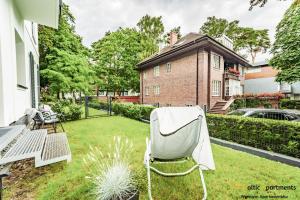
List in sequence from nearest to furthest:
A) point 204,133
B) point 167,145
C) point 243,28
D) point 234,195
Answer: point 167,145
point 234,195
point 204,133
point 243,28

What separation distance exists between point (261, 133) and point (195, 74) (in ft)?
38.4

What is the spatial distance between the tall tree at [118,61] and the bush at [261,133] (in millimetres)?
20787

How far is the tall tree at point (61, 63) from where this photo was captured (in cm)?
1335

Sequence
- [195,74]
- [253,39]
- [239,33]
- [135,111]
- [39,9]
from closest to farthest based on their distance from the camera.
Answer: [39,9] < [135,111] < [195,74] < [253,39] < [239,33]

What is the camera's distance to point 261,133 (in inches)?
209

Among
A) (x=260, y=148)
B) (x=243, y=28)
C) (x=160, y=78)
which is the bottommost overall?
(x=260, y=148)

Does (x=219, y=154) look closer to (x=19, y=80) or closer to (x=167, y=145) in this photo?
(x=167, y=145)

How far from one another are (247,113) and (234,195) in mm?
5671

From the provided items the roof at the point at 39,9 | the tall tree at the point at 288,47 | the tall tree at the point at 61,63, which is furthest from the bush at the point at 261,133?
the tall tree at the point at 61,63

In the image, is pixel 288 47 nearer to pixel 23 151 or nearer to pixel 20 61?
pixel 23 151

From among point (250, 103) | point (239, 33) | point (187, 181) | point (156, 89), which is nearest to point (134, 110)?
point (187, 181)

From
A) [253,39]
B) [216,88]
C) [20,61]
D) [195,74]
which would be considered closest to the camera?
[20,61]

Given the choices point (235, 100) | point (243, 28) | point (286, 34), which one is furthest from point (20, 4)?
point (243, 28)

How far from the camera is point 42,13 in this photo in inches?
231
